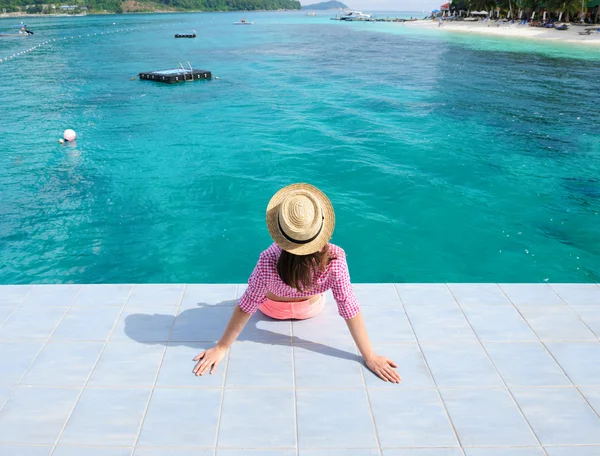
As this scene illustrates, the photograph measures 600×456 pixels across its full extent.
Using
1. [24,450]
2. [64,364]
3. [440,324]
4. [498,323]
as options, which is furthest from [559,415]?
[64,364]

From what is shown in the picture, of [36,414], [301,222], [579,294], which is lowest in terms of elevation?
[579,294]

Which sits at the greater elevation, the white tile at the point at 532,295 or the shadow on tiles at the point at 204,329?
the shadow on tiles at the point at 204,329

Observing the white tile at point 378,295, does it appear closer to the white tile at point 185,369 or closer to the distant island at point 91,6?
the white tile at point 185,369

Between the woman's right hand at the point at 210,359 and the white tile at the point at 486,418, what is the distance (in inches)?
81.9

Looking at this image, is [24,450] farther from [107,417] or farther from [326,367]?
[326,367]

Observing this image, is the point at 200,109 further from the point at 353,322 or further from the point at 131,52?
the point at 131,52

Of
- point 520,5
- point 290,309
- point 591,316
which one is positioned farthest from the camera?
point 520,5

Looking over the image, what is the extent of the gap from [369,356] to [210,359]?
59.7 inches

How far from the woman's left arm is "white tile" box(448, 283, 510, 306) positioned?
1.61 metres

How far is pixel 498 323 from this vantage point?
16.0 ft

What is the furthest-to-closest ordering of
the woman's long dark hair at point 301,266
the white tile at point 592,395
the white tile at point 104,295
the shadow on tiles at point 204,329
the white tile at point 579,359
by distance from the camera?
the white tile at point 104,295 → the shadow on tiles at point 204,329 → the white tile at point 579,359 → the white tile at point 592,395 → the woman's long dark hair at point 301,266

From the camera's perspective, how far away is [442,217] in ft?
38.1

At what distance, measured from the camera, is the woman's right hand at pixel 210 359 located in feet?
13.6

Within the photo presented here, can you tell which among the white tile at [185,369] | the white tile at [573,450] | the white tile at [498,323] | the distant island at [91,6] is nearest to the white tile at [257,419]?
the white tile at [185,369]
